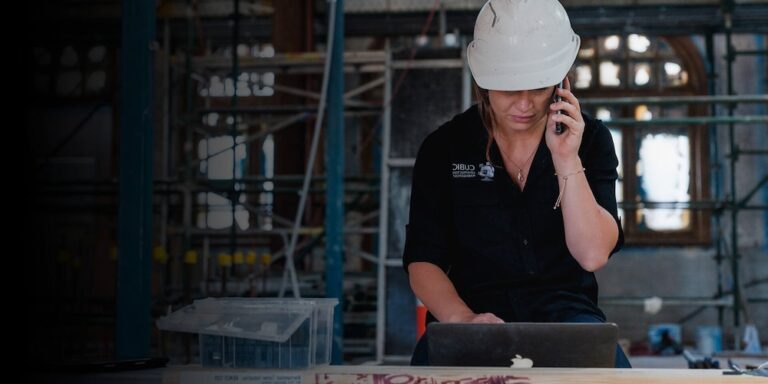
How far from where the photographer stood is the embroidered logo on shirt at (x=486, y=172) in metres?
2.64

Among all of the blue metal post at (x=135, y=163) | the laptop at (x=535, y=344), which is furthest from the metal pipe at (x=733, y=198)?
the laptop at (x=535, y=344)

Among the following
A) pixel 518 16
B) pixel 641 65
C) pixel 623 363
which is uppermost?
pixel 641 65

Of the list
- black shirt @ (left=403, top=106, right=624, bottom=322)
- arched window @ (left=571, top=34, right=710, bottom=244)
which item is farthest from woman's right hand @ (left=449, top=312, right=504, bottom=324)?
arched window @ (left=571, top=34, right=710, bottom=244)

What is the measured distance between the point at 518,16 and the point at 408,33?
277 inches

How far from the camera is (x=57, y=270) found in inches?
360

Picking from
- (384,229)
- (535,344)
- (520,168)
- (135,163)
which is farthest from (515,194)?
(384,229)

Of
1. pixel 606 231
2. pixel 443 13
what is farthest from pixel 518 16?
pixel 443 13

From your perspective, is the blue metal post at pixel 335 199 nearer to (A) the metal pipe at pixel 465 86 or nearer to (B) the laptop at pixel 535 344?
(A) the metal pipe at pixel 465 86

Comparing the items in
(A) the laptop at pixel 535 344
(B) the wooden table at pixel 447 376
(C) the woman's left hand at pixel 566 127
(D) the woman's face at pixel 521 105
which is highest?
(D) the woman's face at pixel 521 105

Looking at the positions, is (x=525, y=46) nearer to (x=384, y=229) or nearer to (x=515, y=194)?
(x=515, y=194)

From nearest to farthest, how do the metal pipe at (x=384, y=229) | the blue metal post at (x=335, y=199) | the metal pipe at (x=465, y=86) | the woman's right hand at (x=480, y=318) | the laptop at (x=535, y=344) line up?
the laptop at (x=535, y=344)
the woman's right hand at (x=480, y=318)
the blue metal post at (x=335, y=199)
the metal pipe at (x=384, y=229)
the metal pipe at (x=465, y=86)

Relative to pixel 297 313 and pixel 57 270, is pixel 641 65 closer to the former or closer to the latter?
pixel 57 270

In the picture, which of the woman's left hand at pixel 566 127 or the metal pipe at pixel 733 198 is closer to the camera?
the woman's left hand at pixel 566 127

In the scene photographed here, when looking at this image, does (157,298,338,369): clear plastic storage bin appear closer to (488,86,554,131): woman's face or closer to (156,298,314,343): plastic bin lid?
(156,298,314,343): plastic bin lid
